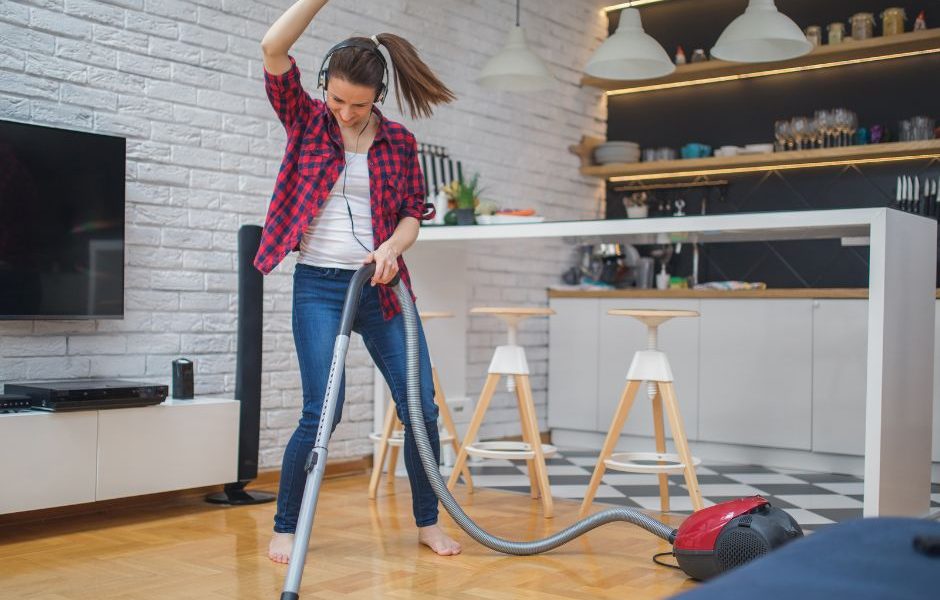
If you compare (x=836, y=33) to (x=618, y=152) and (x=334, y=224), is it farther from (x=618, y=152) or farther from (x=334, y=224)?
(x=334, y=224)

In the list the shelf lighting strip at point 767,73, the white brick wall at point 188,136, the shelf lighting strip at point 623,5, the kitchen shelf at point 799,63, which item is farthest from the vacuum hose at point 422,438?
the shelf lighting strip at point 623,5

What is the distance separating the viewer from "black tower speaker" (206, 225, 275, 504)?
3.69 metres

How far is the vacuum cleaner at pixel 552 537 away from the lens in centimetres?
216

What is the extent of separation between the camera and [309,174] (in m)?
2.67

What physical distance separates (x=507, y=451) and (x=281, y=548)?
125 cm

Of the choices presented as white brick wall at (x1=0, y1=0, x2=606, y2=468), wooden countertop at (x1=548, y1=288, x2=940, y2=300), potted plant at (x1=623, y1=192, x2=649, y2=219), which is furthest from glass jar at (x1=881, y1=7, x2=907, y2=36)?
white brick wall at (x1=0, y1=0, x2=606, y2=468)

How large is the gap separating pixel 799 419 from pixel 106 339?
302 cm

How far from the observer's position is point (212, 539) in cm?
310

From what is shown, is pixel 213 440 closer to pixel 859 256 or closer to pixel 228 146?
pixel 228 146

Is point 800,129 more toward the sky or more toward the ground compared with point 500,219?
more toward the sky

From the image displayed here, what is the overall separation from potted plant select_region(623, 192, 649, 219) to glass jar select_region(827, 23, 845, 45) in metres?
1.29

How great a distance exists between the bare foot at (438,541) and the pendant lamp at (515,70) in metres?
Answer: 2.38

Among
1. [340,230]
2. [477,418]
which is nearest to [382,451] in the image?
[477,418]

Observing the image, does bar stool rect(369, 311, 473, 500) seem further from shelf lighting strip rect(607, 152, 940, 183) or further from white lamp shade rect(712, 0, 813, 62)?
shelf lighting strip rect(607, 152, 940, 183)
